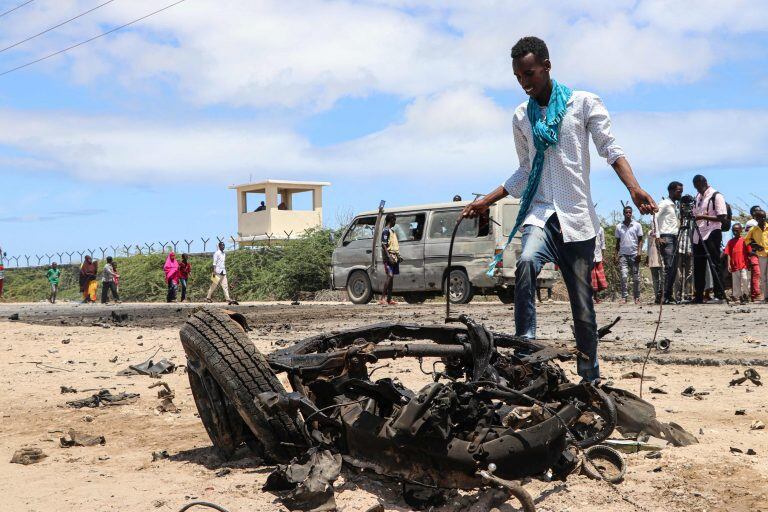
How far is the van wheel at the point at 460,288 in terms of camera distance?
17.6 meters

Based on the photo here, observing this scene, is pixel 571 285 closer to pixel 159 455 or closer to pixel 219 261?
pixel 159 455

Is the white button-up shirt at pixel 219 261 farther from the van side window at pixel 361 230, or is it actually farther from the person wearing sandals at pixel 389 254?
the person wearing sandals at pixel 389 254

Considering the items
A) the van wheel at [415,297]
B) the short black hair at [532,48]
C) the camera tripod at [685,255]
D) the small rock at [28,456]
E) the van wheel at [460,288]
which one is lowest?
the small rock at [28,456]

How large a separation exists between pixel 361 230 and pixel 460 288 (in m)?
3.00

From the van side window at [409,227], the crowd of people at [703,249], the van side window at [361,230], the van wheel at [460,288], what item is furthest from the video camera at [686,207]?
the van side window at [361,230]

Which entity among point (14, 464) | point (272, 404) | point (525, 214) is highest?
point (525, 214)

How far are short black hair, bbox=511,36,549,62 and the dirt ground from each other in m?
2.13

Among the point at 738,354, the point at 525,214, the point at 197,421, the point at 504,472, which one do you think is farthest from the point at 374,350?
the point at 738,354

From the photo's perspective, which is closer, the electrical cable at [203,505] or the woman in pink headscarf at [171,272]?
the electrical cable at [203,505]

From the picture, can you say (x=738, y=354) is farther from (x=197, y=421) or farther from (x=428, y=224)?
(x=428, y=224)

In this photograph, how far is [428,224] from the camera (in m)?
18.1

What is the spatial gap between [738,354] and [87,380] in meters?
5.62

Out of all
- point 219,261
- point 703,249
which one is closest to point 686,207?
point 703,249

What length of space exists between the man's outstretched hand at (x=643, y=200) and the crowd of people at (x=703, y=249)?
8558mm
